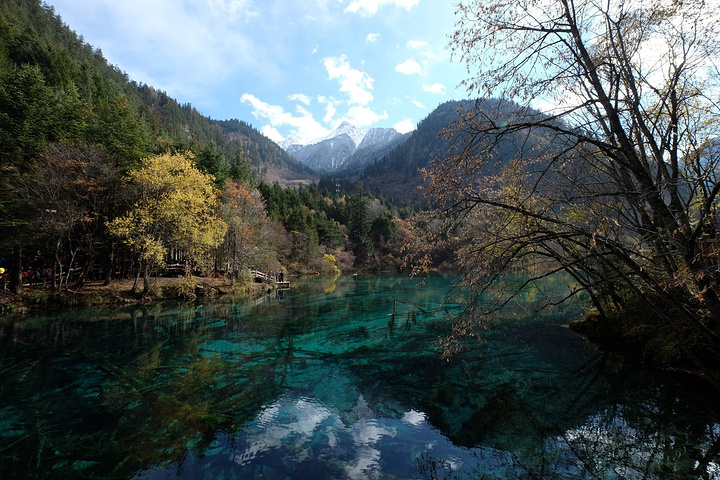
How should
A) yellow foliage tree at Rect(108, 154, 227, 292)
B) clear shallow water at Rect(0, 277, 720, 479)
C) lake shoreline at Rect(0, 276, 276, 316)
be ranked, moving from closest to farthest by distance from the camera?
clear shallow water at Rect(0, 277, 720, 479) < lake shoreline at Rect(0, 276, 276, 316) < yellow foliage tree at Rect(108, 154, 227, 292)

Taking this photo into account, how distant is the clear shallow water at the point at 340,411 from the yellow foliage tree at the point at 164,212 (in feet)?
28.9

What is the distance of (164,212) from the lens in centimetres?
1992

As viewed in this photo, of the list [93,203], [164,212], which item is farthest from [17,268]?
[164,212]

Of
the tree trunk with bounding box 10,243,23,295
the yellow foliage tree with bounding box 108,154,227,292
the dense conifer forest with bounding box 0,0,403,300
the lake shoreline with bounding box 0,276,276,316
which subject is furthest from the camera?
the yellow foliage tree with bounding box 108,154,227,292

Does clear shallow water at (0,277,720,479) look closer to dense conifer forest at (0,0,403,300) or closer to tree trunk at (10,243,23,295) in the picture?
tree trunk at (10,243,23,295)

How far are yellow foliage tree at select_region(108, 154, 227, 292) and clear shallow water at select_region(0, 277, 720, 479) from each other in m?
8.80

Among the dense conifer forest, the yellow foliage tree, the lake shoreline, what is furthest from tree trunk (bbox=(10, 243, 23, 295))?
the yellow foliage tree

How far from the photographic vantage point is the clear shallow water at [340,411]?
15.9 ft

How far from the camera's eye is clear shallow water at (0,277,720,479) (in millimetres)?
4844

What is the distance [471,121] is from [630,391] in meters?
7.78

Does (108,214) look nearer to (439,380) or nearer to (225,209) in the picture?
(225,209)

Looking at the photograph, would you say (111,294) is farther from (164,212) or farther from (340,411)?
(340,411)

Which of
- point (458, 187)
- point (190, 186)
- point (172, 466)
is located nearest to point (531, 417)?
point (458, 187)

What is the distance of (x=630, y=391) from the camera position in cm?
723
